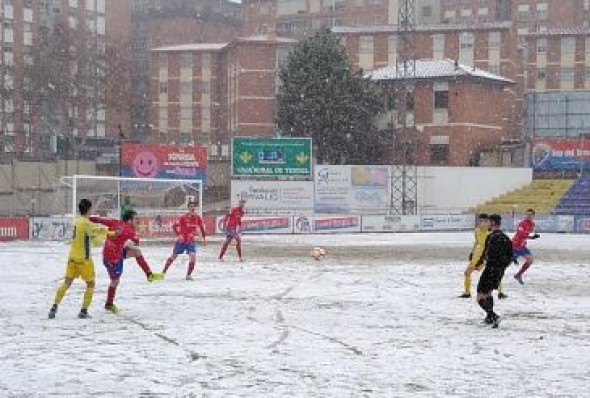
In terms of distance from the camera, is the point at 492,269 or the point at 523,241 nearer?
the point at 492,269

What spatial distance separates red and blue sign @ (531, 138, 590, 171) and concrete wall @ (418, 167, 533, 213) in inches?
123

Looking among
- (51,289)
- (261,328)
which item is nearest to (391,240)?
(51,289)

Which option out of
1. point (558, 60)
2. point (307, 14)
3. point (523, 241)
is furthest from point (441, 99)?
point (523, 241)

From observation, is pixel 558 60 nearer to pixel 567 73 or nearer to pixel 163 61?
pixel 567 73

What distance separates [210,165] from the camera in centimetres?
6206

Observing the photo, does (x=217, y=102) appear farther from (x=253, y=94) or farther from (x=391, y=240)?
(x=391, y=240)

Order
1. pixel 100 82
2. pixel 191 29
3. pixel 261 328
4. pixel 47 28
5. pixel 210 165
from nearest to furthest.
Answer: pixel 261 328, pixel 210 165, pixel 100 82, pixel 47 28, pixel 191 29

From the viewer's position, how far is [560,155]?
54.6m

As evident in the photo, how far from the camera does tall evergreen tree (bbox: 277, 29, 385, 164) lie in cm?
6188

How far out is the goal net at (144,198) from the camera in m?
37.0

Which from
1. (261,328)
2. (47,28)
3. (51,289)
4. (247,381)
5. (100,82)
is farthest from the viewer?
(47,28)

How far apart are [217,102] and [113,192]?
4810cm

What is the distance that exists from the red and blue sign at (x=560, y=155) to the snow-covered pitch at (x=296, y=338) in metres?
35.2

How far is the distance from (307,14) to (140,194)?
63.0 metres
